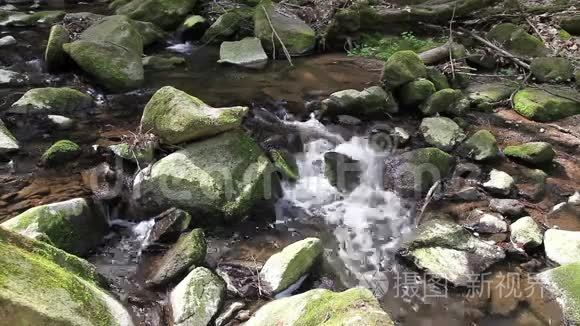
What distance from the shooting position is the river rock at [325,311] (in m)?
3.24

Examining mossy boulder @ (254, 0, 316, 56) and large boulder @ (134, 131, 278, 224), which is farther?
mossy boulder @ (254, 0, 316, 56)

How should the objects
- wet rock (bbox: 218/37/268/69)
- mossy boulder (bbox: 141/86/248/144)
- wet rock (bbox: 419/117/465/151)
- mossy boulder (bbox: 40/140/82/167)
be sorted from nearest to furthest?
mossy boulder (bbox: 141/86/248/144) < mossy boulder (bbox: 40/140/82/167) < wet rock (bbox: 419/117/465/151) < wet rock (bbox: 218/37/268/69)

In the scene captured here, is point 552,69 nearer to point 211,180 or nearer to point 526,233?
point 526,233

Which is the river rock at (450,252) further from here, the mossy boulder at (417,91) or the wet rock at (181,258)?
the mossy boulder at (417,91)

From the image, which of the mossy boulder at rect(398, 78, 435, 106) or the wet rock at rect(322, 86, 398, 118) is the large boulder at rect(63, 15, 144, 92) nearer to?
the wet rock at rect(322, 86, 398, 118)

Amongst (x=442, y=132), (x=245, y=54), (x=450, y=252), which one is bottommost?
(x=450, y=252)

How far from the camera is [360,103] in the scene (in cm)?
801

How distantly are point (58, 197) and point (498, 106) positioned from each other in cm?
698

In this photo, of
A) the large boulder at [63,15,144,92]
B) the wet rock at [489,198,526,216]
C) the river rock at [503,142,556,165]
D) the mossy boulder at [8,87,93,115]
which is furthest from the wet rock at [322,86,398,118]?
the mossy boulder at [8,87,93,115]

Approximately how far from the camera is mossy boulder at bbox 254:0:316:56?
437 inches

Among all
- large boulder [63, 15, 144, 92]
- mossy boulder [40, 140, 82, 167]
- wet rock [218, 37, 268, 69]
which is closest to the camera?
mossy boulder [40, 140, 82, 167]

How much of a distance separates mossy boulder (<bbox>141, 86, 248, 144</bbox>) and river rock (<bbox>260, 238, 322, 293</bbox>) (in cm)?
199

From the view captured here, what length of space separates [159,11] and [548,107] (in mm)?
8742

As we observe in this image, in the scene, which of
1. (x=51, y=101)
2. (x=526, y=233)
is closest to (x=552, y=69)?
(x=526, y=233)
